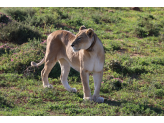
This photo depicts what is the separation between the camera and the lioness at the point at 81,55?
6.20 m

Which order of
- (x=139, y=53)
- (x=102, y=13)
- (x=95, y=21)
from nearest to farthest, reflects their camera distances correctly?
(x=139, y=53), (x=95, y=21), (x=102, y=13)

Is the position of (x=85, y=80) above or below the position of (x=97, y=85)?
above

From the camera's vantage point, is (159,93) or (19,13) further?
(19,13)

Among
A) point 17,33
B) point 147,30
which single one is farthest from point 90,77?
point 147,30

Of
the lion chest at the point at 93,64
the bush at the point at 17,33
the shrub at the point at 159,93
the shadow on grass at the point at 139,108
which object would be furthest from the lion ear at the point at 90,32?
the bush at the point at 17,33

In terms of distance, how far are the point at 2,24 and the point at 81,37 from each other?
731 cm

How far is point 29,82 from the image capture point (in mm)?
8250

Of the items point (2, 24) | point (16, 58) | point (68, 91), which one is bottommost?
point (68, 91)

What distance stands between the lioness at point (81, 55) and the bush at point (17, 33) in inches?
180

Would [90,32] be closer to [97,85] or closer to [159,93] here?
[97,85]

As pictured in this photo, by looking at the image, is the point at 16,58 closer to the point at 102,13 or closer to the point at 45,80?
the point at 45,80

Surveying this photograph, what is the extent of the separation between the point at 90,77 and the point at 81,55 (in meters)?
2.43

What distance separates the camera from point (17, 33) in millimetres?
11625

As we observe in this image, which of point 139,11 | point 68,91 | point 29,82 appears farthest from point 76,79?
point 139,11
